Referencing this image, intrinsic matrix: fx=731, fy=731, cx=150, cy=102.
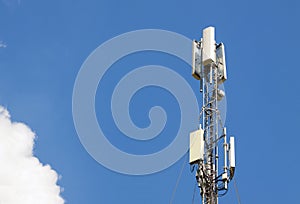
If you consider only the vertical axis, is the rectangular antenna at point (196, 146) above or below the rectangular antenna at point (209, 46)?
below

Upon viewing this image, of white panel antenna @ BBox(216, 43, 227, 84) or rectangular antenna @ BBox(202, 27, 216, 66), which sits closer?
rectangular antenna @ BBox(202, 27, 216, 66)

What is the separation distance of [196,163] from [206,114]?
2361 mm

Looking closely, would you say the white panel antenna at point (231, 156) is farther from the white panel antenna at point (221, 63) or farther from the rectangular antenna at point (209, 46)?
A: the rectangular antenna at point (209, 46)

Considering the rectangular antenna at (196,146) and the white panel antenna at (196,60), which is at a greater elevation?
the white panel antenna at (196,60)

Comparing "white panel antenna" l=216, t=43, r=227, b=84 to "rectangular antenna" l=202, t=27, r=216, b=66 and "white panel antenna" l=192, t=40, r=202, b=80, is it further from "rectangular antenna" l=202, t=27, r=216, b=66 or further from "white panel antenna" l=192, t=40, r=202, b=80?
"white panel antenna" l=192, t=40, r=202, b=80

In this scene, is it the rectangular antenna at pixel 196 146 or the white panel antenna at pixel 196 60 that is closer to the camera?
the rectangular antenna at pixel 196 146

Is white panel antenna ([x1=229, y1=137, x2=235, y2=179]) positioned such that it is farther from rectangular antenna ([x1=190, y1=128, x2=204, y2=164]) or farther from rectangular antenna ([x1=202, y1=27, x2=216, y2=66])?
rectangular antenna ([x1=202, y1=27, x2=216, y2=66])

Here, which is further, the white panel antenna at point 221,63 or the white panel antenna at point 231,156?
the white panel antenna at point 221,63

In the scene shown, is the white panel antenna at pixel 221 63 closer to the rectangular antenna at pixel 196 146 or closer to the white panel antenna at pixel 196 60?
the white panel antenna at pixel 196 60

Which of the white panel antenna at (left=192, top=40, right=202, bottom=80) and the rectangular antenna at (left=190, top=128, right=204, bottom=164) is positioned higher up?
the white panel antenna at (left=192, top=40, right=202, bottom=80)

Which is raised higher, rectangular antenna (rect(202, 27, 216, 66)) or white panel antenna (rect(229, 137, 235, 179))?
rectangular antenna (rect(202, 27, 216, 66))

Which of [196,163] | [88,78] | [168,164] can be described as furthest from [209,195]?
[88,78]

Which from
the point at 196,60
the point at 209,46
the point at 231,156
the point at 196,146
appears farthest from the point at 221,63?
the point at 231,156

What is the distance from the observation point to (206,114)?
28.8 metres
